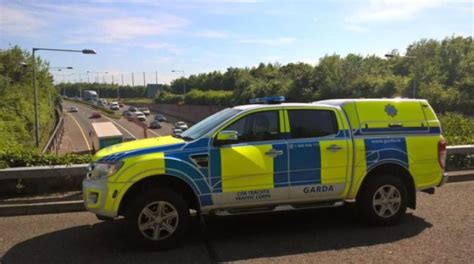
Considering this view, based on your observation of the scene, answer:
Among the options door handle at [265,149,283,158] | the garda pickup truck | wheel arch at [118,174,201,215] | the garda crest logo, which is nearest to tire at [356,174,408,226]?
the garda pickup truck

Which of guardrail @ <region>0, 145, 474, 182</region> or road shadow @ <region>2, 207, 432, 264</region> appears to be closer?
road shadow @ <region>2, 207, 432, 264</region>

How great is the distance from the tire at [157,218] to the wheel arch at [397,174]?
2.52 meters

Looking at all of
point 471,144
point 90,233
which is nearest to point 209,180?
point 90,233

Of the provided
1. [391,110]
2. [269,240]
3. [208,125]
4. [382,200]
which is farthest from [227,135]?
[391,110]

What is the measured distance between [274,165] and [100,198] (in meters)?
2.15

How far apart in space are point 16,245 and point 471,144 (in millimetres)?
9752

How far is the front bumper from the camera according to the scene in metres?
5.90

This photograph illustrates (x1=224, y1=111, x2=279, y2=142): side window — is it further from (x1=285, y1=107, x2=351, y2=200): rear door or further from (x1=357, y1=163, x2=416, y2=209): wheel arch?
(x1=357, y1=163, x2=416, y2=209): wheel arch

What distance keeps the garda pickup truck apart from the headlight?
0.01 meters

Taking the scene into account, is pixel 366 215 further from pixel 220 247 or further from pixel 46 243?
pixel 46 243

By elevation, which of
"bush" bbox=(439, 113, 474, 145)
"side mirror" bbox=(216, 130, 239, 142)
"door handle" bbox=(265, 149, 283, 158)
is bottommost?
"bush" bbox=(439, 113, 474, 145)

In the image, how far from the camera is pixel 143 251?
19.5 ft

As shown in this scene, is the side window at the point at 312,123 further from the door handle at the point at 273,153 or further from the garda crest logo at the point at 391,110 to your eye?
the garda crest logo at the point at 391,110

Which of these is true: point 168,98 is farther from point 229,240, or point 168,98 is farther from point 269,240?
point 269,240
